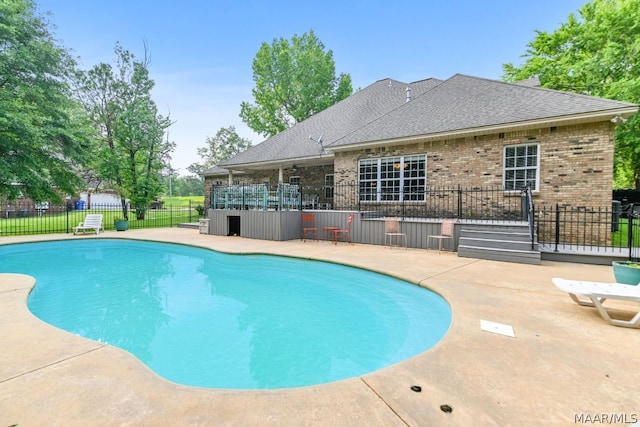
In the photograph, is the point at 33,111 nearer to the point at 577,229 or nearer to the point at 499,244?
the point at 499,244

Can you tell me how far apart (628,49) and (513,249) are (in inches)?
678

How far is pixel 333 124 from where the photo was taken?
58.1 feet

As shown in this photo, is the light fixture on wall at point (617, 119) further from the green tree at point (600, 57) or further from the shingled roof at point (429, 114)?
the green tree at point (600, 57)

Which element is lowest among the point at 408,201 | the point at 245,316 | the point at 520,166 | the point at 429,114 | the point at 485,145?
the point at 245,316

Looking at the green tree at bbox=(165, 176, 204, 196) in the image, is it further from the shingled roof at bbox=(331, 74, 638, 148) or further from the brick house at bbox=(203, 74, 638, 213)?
the shingled roof at bbox=(331, 74, 638, 148)

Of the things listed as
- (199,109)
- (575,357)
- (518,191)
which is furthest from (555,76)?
(199,109)

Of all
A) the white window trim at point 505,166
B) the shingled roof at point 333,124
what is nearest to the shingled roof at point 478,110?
the white window trim at point 505,166

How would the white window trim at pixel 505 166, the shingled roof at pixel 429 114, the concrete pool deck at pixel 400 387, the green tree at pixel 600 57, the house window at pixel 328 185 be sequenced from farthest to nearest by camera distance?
the house window at pixel 328 185 → the green tree at pixel 600 57 → the white window trim at pixel 505 166 → the shingled roof at pixel 429 114 → the concrete pool deck at pixel 400 387

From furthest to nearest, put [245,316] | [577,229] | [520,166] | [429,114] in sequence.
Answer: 1. [429,114]
2. [520,166]
3. [577,229]
4. [245,316]

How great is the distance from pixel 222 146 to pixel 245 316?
50.8 m

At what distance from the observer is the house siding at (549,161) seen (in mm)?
8703

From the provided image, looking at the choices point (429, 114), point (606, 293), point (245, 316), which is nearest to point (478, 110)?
point (429, 114)

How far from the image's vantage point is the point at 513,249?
7.76 m

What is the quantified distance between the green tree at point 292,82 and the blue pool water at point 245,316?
2547 centimetres
